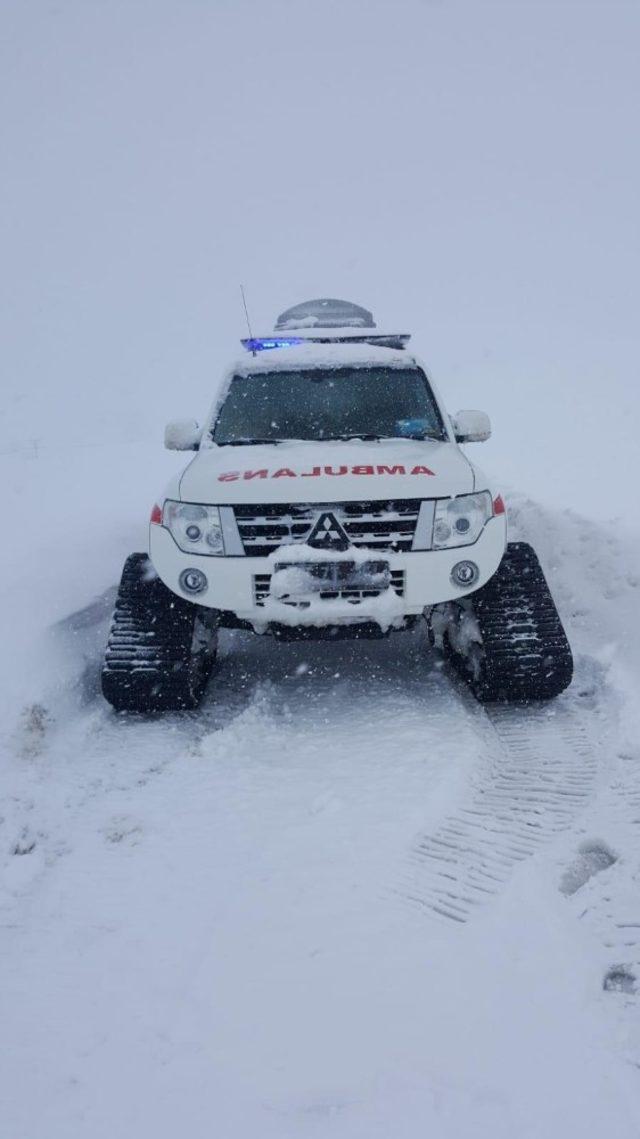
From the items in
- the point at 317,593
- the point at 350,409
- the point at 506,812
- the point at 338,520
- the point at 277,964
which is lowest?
the point at 506,812

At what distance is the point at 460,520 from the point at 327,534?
64cm

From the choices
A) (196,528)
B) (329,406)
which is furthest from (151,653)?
(329,406)

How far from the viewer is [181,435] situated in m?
→ 5.07

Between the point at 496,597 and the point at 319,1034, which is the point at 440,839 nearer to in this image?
the point at 319,1034

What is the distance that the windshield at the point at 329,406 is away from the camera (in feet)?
16.7

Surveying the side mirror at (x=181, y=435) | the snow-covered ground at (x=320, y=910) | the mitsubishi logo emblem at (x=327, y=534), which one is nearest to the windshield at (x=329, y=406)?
the side mirror at (x=181, y=435)

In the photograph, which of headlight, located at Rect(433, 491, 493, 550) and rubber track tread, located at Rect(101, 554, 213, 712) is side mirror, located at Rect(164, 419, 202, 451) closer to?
rubber track tread, located at Rect(101, 554, 213, 712)

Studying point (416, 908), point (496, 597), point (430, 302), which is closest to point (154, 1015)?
point (416, 908)

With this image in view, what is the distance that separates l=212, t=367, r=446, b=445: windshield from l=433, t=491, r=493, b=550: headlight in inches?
35.5

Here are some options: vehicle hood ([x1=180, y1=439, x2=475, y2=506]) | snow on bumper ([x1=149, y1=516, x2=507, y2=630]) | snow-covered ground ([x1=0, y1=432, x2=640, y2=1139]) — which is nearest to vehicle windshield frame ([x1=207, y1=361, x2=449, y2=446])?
vehicle hood ([x1=180, y1=439, x2=475, y2=506])

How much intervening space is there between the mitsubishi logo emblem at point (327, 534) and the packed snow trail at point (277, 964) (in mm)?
909

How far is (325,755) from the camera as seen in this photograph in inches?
147

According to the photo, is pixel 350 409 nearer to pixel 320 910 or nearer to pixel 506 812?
pixel 506 812

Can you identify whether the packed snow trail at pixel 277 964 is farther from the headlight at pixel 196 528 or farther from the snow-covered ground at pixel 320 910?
the headlight at pixel 196 528
